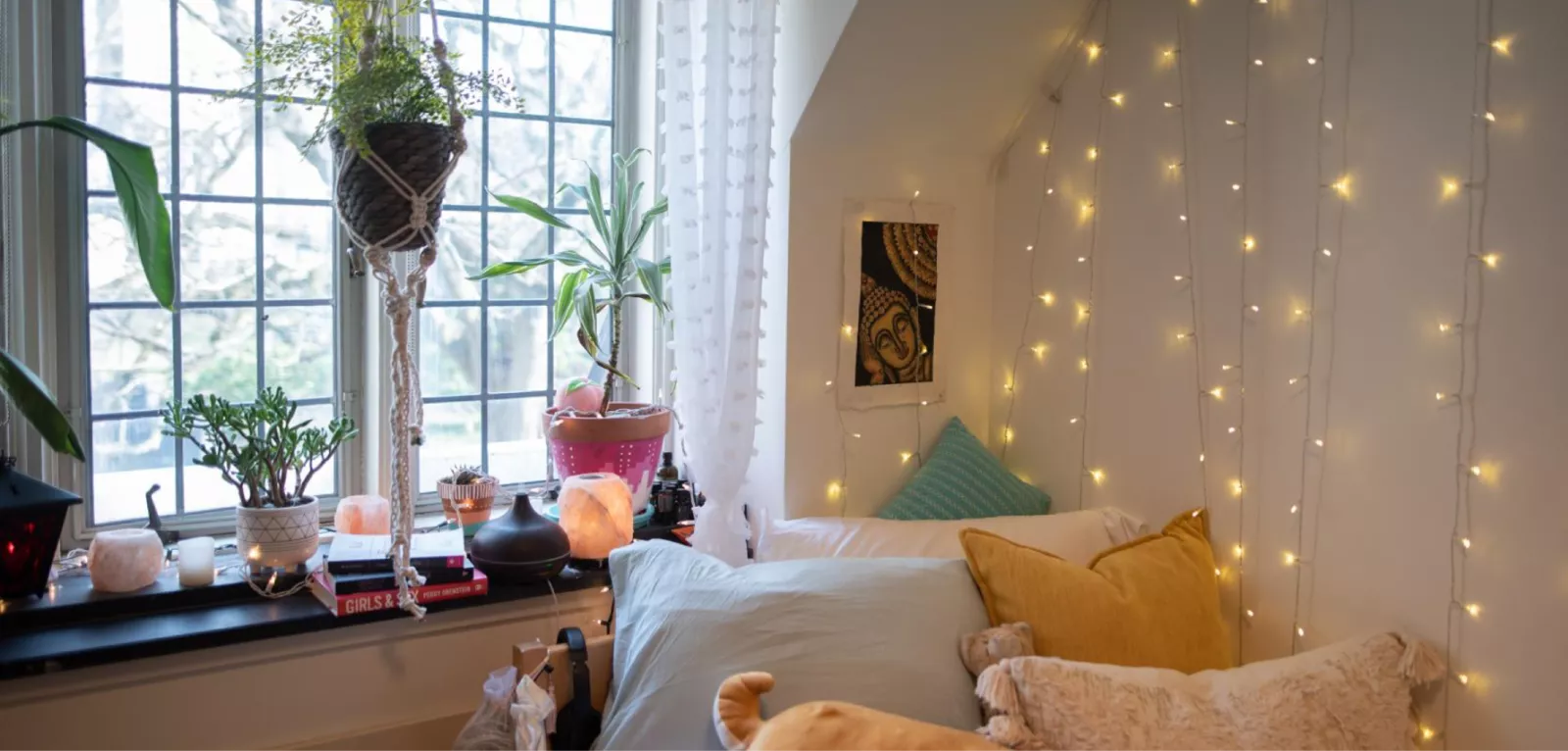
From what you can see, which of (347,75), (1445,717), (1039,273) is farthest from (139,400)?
(1445,717)

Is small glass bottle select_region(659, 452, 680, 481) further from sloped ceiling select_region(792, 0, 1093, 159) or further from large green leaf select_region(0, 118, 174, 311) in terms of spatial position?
large green leaf select_region(0, 118, 174, 311)

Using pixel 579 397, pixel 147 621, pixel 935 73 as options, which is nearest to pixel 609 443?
pixel 579 397

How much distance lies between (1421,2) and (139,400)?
2536 millimetres

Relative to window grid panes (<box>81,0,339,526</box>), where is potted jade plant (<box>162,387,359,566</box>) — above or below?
below

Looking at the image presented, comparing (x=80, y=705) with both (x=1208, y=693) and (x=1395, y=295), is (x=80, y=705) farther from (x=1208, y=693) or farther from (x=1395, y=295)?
(x=1395, y=295)

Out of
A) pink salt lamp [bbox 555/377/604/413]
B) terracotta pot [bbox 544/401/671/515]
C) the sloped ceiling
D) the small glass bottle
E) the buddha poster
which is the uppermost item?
the sloped ceiling

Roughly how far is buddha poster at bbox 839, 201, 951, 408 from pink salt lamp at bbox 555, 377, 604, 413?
592 millimetres

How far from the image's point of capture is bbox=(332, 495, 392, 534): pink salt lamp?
2.32 meters

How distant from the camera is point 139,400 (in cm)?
229

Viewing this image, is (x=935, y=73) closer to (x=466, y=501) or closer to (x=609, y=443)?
(x=609, y=443)

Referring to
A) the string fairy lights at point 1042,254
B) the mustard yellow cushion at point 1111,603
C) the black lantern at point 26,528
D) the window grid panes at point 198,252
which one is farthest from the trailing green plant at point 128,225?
the string fairy lights at point 1042,254

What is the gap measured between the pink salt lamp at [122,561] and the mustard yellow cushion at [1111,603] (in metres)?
1.53

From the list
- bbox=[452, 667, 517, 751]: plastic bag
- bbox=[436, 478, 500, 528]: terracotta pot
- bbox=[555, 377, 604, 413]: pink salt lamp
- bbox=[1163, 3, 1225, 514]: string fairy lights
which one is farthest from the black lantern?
bbox=[1163, 3, 1225, 514]: string fairy lights

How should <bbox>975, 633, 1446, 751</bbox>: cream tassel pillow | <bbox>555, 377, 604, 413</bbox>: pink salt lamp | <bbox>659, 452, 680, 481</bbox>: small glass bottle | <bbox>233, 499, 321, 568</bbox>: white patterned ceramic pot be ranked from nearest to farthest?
<bbox>975, 633, 1446, 751</bbox>: cream tassel pillow → <bbox>233, 499, 321, 568</bbox>: white patterned ceramic pot → <bbox>555, 377, 604, 413</bbox>: pink salt lamp → <bbox>659, 452, 680, 481</bbox>: small glass bottle
